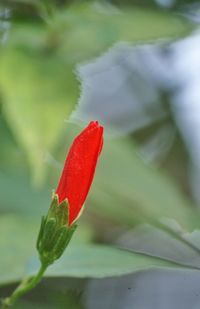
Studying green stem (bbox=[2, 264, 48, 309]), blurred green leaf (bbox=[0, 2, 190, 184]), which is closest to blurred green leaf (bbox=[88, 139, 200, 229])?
blurred green leaf (bbox=[0, 2, 190, 184])

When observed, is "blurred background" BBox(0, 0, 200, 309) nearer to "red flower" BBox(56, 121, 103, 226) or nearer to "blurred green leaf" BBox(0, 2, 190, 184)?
"blurred green leaf" BBox(0, 2, 190, 184)

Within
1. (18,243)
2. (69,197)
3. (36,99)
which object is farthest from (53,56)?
(69,197)

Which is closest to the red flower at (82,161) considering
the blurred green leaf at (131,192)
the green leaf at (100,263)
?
the green leaf at (100,263)

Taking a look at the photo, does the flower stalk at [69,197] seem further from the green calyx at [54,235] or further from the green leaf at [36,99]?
the green leaf at [36,99]

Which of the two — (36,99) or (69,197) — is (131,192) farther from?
(69,197)

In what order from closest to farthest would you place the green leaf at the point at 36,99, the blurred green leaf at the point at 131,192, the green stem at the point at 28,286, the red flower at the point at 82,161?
the red flower at the point at 82,161 < the green stem at the point at 28,286 < the green leaf at the point at 36,99 < the blurred green leaf at the point at 131,192

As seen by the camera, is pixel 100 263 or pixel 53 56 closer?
pixel 100 263
